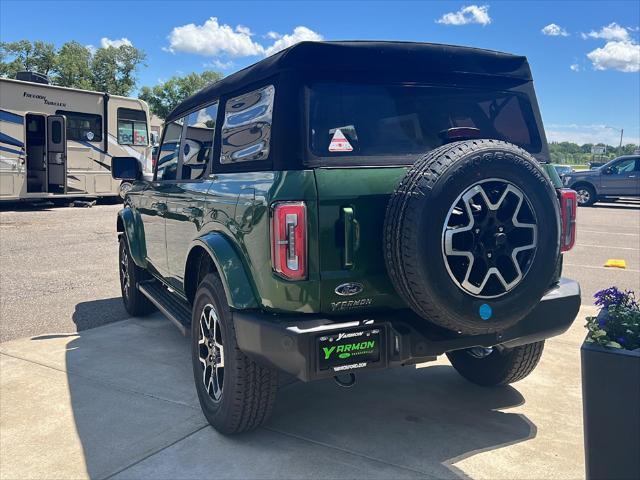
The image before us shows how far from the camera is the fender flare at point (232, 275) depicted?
2.94m

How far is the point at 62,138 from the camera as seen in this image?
50.2 feet

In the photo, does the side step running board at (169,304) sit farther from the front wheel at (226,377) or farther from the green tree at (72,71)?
the green tree at (72,71)

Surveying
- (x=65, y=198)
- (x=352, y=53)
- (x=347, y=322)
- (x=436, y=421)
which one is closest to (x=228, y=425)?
(x=347, y=322)

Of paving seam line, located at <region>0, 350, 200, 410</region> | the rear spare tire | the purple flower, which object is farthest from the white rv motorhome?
the purple flower

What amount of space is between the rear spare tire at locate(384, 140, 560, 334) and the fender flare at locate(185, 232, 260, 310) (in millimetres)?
724

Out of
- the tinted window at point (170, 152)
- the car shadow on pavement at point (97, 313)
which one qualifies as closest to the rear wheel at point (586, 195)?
the car shadow on pavement at point (97, 313)

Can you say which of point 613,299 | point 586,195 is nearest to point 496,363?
point 613,299

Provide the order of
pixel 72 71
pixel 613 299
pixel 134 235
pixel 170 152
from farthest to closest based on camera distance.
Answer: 1. pixel 72 71
2. pixel 134 235
3. pixel 170 152
4. pixel 613 299

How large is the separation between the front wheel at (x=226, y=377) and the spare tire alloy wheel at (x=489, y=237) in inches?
45.5

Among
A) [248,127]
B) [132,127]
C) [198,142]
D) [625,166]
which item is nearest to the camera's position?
[248,127]

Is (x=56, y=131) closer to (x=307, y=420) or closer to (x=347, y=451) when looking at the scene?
(x=307, y=420)

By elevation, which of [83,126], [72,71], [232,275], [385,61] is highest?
[72,71]

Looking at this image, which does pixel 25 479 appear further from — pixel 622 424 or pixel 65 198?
pixel 65 198

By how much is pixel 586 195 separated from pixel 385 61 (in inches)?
753
